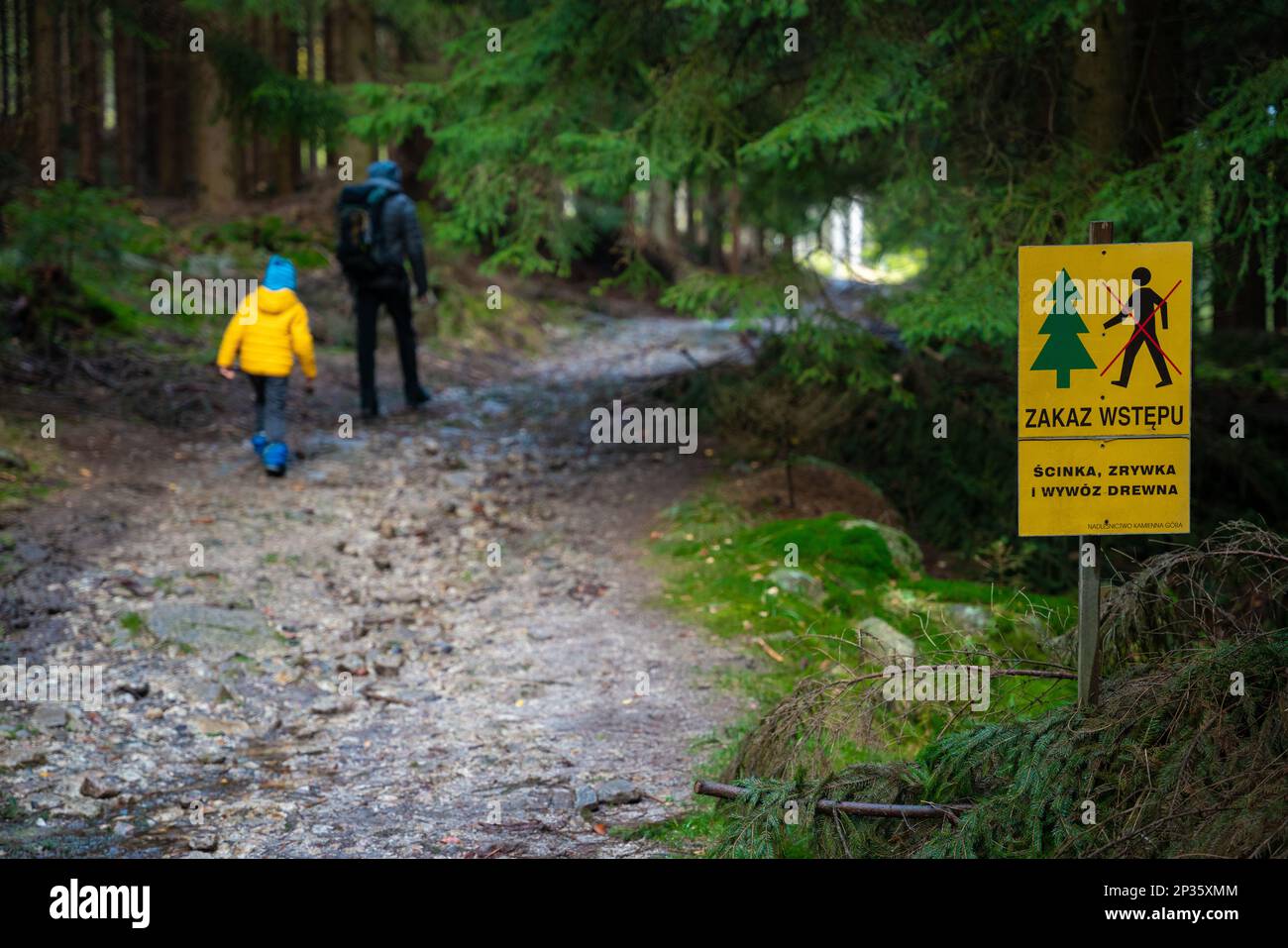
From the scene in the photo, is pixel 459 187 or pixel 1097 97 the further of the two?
pixel 459 187

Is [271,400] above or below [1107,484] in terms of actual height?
above

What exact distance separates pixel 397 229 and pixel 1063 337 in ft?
31.5

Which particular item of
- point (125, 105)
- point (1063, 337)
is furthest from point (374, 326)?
point (125, 105)

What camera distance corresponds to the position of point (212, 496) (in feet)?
33.3

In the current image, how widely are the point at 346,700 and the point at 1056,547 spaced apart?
23.2 feet

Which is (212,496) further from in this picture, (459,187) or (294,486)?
(459,187)

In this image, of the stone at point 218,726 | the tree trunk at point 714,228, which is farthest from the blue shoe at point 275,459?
the tree trunk at point 714,228

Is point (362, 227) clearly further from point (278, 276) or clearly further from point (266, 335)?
point (266, 335)

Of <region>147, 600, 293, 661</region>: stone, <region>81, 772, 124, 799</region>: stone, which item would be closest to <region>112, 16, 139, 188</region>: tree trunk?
<region>147, 600, 293, 661</region>: stone

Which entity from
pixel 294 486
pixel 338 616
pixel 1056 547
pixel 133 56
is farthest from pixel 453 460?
pixel 133 56

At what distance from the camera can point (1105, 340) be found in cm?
424

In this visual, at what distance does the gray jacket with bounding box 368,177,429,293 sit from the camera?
12.4 metres

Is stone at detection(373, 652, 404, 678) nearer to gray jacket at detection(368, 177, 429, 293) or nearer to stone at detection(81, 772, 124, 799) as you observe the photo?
stone at detection(81, 772, 124, 799)

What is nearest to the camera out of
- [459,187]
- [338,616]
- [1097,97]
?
[338,616]
